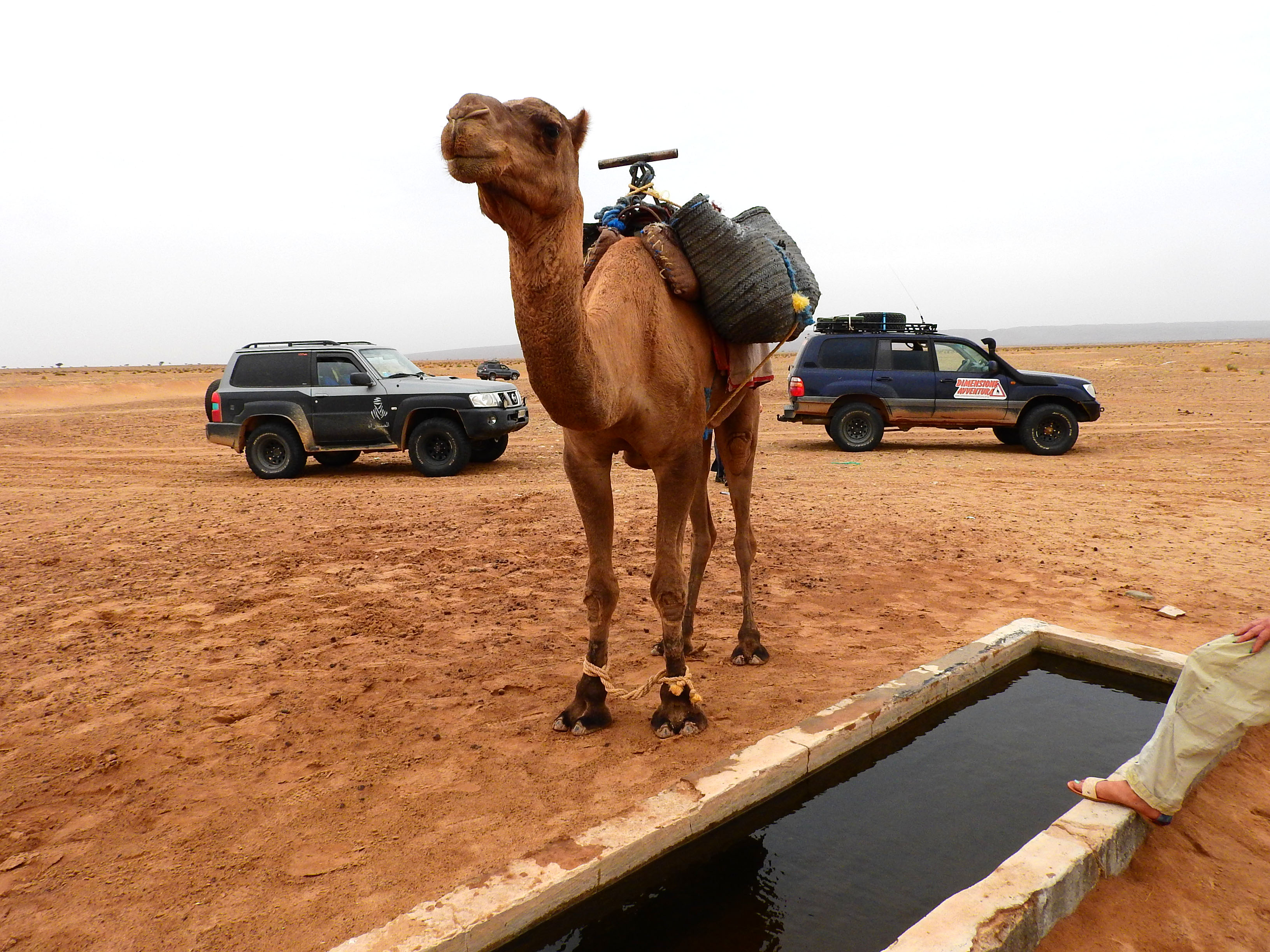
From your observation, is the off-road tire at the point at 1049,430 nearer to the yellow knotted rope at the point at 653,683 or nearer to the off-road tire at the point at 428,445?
the off-road tire at the point at 428,445

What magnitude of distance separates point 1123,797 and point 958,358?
1241 cm

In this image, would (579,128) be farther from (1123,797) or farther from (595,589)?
(1123,797)

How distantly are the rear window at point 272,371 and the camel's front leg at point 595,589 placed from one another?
9.99m

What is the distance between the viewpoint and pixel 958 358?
561 inches

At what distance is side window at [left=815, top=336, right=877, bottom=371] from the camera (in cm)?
1455

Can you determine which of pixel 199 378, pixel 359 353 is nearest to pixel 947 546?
pixel 359 353

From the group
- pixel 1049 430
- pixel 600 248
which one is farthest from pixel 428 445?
pixel 1049 430

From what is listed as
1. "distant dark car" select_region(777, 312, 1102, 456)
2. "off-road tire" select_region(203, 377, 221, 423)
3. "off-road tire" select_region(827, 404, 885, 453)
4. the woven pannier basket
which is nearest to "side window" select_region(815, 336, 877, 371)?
"distant dark car" select_region(777, 312, 1102, 456)

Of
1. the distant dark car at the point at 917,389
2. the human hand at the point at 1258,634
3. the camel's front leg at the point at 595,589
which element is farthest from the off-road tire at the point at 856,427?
the human hand at the point at 1258,634

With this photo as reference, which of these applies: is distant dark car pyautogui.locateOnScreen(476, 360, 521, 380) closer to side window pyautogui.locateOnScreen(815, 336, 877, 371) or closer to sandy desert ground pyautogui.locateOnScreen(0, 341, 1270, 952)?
side window pyautogui.locateOnScreen(815, 336, 877, 371)

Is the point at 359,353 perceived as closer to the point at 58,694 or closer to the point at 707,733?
the point at 58,694

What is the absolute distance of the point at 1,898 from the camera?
270 centimetres

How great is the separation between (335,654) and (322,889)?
95.1 inches

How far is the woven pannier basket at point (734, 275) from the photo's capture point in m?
3.76
